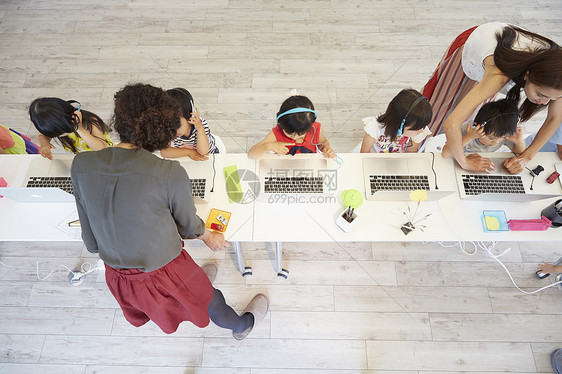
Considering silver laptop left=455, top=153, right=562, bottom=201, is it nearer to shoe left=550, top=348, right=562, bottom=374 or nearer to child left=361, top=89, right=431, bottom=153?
child left=361, top=89, right=431, bottom=153

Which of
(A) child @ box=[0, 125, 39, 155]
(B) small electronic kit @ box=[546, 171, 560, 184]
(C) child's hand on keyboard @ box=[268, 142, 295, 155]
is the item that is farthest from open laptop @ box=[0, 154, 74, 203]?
(B) small electronic kit @ box=[546, 171, 560, 184]

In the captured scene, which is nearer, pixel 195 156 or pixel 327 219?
pixel 327 219

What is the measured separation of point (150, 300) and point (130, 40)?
103 inches

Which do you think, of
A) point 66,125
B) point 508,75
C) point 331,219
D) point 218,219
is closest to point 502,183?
point 508,75

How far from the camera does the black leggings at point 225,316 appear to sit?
153cm

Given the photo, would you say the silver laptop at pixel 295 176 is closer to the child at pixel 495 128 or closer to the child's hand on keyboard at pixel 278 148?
the child's hand on keyboard at pixel 278 148

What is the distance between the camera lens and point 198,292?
4.51 feet

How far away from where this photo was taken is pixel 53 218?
1.53 metres

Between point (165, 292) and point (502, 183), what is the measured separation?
163 centimetres

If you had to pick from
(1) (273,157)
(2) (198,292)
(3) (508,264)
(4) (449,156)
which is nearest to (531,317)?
(3) (508,264)

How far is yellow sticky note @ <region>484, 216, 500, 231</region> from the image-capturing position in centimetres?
146

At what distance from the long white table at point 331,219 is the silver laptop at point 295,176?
2.2 inches

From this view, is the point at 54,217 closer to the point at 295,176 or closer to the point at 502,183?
the point at 295,176

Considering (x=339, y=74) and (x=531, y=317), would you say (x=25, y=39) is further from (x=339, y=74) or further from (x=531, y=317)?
(x=531, y=317)
